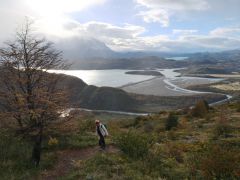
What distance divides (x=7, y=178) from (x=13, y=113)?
9.30ft

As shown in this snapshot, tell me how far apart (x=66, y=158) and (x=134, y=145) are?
12.3 feet

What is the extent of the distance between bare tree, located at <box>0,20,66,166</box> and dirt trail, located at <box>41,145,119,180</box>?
3.53 feet

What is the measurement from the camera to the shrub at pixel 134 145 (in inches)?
537

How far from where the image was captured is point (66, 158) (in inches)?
606

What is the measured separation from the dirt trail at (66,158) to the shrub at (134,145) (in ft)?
6.21

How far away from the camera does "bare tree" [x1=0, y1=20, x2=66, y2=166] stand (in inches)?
532

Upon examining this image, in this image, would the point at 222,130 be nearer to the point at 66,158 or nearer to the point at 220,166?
the point at 66,158

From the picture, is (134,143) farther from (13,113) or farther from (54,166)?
(13,113)

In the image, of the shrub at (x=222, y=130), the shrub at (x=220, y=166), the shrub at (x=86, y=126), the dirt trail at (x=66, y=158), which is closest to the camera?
the shrub at (x=220, y=166)

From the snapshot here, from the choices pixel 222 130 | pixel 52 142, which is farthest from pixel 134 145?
pixel 222 130

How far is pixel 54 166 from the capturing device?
13953 mm

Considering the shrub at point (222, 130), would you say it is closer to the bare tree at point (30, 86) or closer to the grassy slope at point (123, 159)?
the grassy slope at point (123, 159)

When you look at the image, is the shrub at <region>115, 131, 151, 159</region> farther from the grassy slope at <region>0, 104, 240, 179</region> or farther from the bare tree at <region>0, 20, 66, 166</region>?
the bare tree at <region>0, 20, 66, 166</region>

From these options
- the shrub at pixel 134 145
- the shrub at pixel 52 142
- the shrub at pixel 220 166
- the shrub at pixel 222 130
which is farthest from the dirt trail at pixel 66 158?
the shrub at pixel 222 130
